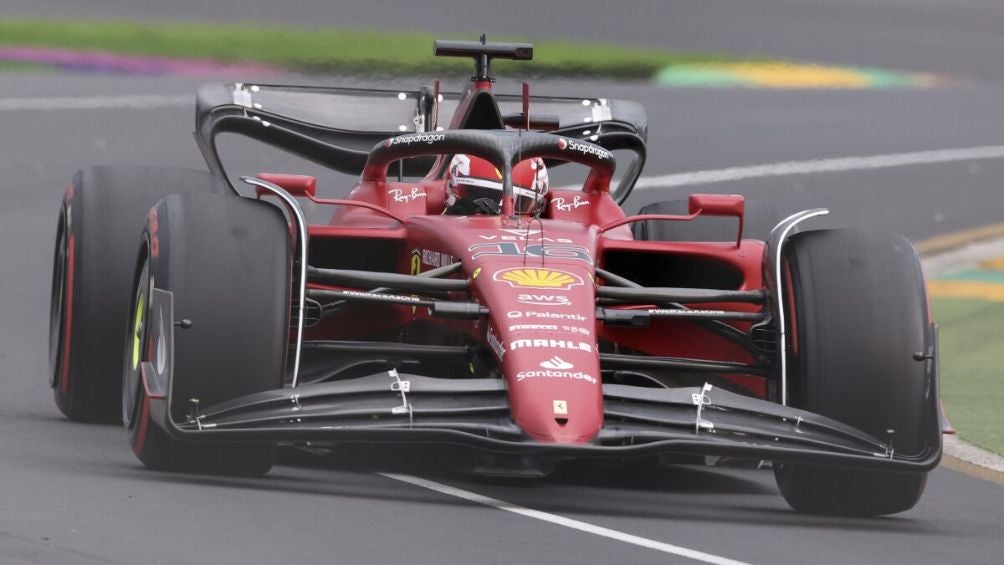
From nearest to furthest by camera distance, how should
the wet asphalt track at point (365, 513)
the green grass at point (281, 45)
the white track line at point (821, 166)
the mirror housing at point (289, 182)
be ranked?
the wet asphalt track at point (365, 513) < the mirror housing at point (289, 182) < the white track line at point (821, 166) < the green grass at point (281, 45)

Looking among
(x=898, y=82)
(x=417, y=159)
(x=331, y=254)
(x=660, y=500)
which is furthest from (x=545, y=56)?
(x=660, y=500)

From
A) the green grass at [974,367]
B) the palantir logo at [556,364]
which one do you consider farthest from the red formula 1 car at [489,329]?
the green grass at [974,367]

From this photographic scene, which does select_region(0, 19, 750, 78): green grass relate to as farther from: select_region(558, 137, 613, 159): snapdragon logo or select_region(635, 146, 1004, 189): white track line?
select_region(558, 137, 613, 159): snapdragon logo

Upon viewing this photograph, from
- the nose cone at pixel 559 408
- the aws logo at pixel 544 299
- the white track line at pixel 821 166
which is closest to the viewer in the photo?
the nose cone at pixel 559 408

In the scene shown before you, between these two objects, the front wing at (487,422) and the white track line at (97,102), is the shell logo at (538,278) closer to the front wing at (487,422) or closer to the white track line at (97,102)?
the front wing at (487,422)

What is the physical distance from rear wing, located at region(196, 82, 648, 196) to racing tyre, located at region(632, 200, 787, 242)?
0.57 metres

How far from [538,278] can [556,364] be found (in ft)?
2.14

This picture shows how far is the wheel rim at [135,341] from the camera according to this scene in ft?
26.7

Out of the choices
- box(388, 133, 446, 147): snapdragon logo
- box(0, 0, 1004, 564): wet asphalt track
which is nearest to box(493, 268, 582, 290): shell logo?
box(0, 0, 1004, 564): wet asphalt track

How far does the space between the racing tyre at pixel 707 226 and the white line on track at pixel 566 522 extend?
10.6ft

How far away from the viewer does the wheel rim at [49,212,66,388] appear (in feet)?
31.6

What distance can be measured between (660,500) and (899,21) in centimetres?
2228

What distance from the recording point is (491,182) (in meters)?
9.72

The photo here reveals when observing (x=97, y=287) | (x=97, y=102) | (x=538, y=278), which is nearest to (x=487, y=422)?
(x=538, y=278)
